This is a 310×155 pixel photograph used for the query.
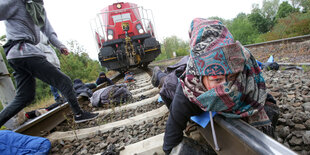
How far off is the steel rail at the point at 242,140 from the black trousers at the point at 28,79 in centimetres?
196

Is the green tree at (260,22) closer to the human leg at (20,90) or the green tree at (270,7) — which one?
the green tree at (270,7)

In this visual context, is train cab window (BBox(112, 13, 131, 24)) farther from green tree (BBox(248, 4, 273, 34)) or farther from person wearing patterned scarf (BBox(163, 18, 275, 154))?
green tree (BBox(248, 4, 273, 34))

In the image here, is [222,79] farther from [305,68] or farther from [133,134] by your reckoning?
[305,68]

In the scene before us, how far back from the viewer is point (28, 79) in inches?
73.6

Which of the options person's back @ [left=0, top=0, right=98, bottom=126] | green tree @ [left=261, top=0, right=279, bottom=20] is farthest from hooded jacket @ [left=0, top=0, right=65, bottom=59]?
green tree @ [left=261, top=0, right=279, bottom=20]

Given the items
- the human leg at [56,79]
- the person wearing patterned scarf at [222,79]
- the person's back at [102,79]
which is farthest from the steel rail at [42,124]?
the person's back at [102,79]

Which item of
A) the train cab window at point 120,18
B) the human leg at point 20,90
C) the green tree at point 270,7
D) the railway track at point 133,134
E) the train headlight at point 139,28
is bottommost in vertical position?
the railway track at point 133,134

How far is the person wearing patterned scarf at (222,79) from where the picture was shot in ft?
2.49

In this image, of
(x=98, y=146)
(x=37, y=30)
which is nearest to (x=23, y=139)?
(x=98, y=146)

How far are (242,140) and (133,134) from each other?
1.16 meters

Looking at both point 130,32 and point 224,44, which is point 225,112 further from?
point 130,32

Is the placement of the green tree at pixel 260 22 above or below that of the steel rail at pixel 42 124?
above

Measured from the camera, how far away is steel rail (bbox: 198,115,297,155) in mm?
535

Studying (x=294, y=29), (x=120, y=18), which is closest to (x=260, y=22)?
(x=294, y=29)
